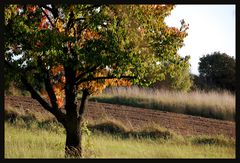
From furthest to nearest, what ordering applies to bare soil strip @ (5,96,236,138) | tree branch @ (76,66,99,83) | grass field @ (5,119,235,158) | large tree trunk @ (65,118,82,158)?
bare soil strip @ (5,96,236,138) → grass field @ (5,119,235,158) → large tree trunk @ (65,118,82,158) → tree branch @ (76,66,99,83)

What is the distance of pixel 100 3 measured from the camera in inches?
442

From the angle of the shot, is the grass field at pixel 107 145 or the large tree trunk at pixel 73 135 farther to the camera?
the grass field at pixel 107 145

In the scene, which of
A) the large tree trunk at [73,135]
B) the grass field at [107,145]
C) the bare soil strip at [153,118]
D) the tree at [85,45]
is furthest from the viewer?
the bare soil strip at [153,118]

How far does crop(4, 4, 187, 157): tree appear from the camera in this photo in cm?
1100

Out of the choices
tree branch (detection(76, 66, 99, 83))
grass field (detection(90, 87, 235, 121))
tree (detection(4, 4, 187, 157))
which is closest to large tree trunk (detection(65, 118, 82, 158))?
tree (detection(4, 4, 187, 157))

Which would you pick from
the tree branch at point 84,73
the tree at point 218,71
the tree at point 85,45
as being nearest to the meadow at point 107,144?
the tree at point 85,45

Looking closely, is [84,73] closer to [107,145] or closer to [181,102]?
[107,145]

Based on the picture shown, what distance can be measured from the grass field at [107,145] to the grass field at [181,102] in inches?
285

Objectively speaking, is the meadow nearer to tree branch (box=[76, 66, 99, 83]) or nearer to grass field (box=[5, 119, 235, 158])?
grass field (box=[5, 119, 235, 158])

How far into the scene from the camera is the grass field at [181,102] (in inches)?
949

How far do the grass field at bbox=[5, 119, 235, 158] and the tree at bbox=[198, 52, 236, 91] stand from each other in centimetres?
2480

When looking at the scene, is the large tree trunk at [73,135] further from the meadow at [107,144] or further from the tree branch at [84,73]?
the tree branch at [84,73]

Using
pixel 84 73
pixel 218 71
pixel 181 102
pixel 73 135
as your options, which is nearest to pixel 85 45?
pixel 84 73

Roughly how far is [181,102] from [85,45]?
49.0 feet
